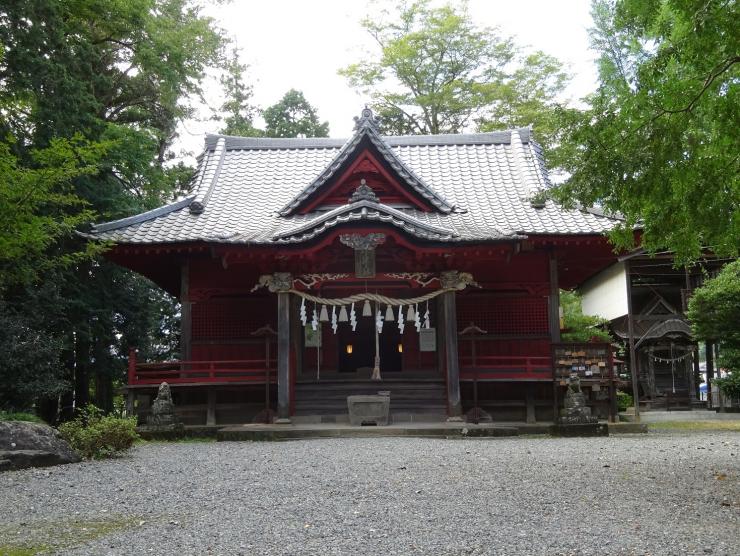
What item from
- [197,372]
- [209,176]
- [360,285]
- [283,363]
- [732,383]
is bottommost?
[732,383]

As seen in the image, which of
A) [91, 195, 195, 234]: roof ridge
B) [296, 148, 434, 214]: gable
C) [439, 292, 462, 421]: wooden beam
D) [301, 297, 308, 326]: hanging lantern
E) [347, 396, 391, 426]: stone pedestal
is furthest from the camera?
[296, 148, 434, 214]: gable

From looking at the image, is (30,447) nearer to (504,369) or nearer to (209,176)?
(504,369)

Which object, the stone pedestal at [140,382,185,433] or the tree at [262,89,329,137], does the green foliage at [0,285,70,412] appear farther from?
the tree at [262,89,329,137]

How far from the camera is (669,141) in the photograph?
6.74 m

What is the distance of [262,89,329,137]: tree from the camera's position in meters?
33.3

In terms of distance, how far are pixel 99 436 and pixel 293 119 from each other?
26.4 metres

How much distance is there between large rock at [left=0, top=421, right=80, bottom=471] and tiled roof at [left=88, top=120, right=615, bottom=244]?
5345 mm

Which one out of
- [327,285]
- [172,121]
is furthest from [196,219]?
[172,121]

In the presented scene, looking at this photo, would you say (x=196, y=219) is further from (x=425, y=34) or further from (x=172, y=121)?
(x=425, y=34)

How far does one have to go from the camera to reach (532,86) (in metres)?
29.2

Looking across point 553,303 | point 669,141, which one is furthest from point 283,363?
point 669,141

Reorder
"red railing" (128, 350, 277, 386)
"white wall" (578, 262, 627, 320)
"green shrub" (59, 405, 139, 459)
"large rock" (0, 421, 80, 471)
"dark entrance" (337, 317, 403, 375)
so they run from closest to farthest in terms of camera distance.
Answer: "large rock" (0, 421, 80, 471) → "green shrub" (59, 405, 139, 459) → "red railing" (128, 350, 277, 386) → "dark entrance" (337, 317, 403, 375) → "white wall" (578, 262, 627, 320)

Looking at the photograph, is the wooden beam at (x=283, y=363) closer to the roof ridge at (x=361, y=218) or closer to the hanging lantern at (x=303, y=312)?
the hanging lantern at (x=303, y=312)

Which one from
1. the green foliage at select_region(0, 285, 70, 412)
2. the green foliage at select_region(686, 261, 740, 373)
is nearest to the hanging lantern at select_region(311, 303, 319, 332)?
the green foliage at select_region(0, 285, 70, 412)
